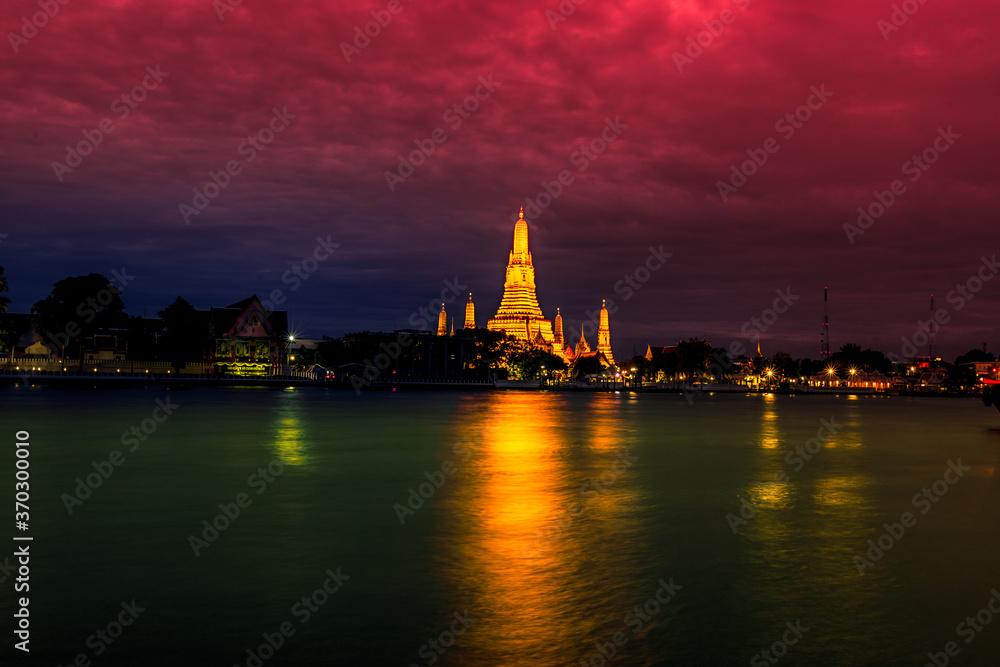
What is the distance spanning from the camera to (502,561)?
1286 cm

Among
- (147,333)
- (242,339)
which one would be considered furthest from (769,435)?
(147,333)

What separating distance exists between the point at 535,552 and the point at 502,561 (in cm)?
91

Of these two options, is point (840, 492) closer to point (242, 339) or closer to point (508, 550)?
point (508, 550)

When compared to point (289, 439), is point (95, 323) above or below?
above

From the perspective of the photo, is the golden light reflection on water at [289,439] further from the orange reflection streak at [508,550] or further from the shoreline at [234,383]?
the shoreline at [234,383]

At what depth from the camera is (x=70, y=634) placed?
9023mm

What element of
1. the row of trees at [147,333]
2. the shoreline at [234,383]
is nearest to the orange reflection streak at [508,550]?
the row of trees at [147,333]

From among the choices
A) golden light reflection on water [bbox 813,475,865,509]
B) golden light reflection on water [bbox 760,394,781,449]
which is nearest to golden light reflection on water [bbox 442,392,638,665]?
golden light reflection on water [bbox 813,475,865,509]

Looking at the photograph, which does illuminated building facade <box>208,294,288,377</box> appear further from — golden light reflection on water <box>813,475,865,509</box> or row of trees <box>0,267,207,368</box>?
golden light reflection on water <box>813,475,865,509</box>

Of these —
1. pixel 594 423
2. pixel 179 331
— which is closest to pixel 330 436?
pixel 594 423

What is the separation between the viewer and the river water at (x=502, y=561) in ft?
29.3

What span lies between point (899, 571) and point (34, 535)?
15.3 metres

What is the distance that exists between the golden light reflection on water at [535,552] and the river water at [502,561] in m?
0.06

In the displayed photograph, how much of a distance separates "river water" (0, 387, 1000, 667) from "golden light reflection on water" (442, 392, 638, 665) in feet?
0.20
